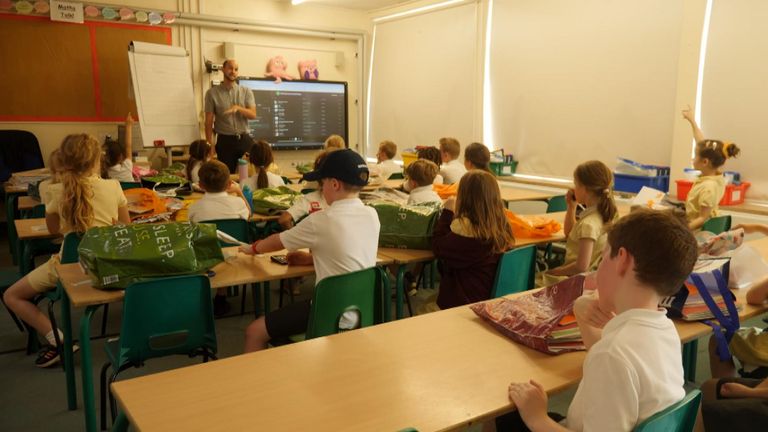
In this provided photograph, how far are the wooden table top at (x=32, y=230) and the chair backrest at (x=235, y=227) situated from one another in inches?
36.3

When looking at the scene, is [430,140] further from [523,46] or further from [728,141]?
[728,141]

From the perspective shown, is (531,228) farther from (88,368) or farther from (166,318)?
(88,368)

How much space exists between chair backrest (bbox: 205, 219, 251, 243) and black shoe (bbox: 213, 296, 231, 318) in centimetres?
81

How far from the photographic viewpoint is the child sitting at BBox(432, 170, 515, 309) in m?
2.70

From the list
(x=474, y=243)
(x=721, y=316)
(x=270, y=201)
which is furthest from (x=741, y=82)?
(x=270, y=201)

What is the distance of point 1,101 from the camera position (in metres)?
6.68

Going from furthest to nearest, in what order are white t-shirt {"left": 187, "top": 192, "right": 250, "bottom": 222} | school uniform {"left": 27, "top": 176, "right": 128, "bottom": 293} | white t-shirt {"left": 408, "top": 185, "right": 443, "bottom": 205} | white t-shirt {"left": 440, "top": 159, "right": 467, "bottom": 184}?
white t-shirt {"left": 440, "top": 159, "right": 467, "bottom": 184} < white t-shirt {"left": 408, "top": 185, "right": 443, "bottom": 205} < white t-shirt {"left": 187, "top": 192, "right": 250, "bottom": 222} < school uniform {"left": 27, "top": 176, "right": 128, "bottom": 293}

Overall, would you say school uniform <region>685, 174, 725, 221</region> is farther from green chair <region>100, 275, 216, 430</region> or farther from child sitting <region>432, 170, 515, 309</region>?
green chair <region>100, 275, 216, 430</region>

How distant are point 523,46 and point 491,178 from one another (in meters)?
4.61

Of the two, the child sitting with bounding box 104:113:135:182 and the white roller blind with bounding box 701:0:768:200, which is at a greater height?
the white roller blind with bounding box 701:0:768:200

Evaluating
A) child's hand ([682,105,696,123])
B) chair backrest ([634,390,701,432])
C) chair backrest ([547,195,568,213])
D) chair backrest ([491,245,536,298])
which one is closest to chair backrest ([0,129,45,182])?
chair backrest ([547,195,568,213])

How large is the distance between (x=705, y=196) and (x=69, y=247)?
3.81 m

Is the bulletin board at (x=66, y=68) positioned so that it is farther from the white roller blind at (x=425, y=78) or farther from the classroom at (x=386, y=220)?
the white roller blind at (x=425, y=78)

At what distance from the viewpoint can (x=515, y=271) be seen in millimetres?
2732
